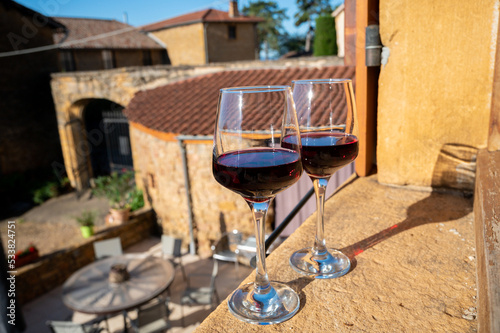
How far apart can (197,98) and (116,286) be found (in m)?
3.78

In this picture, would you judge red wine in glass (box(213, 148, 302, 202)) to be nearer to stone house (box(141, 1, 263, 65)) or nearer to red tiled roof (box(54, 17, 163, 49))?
red tiled roof (box(54, 17, 163, 49))

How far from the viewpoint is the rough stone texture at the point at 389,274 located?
713 mm

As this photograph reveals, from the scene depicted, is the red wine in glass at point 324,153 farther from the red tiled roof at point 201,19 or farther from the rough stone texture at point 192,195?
the red tiled roof at point 201,19

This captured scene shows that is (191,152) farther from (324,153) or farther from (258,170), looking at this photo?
(258,170)

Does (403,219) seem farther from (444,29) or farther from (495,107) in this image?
(444,29)

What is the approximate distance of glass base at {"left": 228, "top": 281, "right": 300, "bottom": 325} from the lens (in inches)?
28.3

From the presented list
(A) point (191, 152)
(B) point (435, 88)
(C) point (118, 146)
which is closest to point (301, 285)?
(B) point (435, 88)

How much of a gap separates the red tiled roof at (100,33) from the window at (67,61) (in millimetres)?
398

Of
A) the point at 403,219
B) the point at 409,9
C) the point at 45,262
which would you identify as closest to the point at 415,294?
the point at 403,219

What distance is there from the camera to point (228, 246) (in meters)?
6.47

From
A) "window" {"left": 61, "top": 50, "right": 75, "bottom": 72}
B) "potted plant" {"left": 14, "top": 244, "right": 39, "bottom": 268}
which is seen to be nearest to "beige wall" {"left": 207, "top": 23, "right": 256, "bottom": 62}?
"window" {"left": 61, "top": 50, "right": 75, "bottom": 72}

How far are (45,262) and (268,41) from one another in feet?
94.9

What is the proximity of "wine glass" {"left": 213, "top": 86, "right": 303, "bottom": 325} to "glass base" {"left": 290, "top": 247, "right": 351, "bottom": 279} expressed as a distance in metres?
0.13

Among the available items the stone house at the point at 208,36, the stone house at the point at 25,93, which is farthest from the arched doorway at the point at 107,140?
the stone house at the point at 208,36
